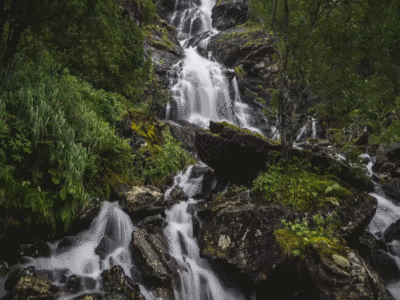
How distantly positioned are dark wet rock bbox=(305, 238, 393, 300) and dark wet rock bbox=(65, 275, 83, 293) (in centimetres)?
408

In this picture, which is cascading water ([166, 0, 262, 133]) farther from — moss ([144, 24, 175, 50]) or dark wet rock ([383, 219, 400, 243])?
dark wet rock ([383, 219, 400, 243])

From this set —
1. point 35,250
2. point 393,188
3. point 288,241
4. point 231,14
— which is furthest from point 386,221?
point 231,14

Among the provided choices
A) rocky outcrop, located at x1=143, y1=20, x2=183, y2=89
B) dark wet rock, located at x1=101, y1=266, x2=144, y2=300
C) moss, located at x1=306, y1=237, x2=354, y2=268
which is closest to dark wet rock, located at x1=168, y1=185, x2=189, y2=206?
dark wet rock, located at x1=101, y1=266, x2=144, y2=300

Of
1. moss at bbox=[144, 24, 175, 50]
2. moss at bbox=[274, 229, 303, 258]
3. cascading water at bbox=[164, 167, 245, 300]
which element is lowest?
cascading water at bbox=[164, 167, 245, 300]

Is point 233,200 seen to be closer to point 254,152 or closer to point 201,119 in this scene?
point 254,152

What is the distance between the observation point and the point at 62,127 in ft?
15.7

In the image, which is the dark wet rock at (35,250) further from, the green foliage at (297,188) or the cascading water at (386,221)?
the cascading water at (386,221)

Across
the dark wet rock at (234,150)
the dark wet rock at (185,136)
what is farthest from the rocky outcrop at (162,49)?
the dark wet rock at (234,150)

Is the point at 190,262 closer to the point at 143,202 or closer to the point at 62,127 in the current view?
the point at 143,202

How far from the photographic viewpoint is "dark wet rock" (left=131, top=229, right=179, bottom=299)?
452cm

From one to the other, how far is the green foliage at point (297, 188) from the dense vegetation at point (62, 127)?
3.71 metres

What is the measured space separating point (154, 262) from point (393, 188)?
9642 mm

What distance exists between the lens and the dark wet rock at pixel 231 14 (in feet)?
101

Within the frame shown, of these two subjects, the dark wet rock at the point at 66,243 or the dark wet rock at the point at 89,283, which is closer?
the dark wet rock at the point at 89,283
